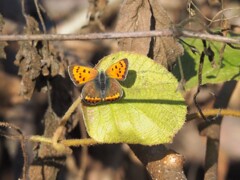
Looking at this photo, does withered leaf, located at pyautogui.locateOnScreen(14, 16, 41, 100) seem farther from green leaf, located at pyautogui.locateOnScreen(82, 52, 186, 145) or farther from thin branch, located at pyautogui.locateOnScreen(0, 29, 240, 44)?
thin branch, located at pyautogui.locateOnScreen(0, 29, 240, 44)

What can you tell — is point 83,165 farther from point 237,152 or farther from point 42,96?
point 237,152

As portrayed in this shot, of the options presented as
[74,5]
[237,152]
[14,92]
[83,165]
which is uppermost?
[74,5]

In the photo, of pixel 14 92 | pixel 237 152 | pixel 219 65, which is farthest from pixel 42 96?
pixel 219 65

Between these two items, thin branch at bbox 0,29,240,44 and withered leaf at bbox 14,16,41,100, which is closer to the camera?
thin branch at bbox 0,29,240,44

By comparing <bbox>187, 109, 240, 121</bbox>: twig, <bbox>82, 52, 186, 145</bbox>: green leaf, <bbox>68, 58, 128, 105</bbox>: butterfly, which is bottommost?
<bbox>187, 109, 240, 121</bbox>: twig

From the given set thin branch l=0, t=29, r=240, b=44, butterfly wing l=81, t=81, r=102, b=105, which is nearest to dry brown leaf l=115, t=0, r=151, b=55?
butterfly wing l=81, t=81, r=102, b=105

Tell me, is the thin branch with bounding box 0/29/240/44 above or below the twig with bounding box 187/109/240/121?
above

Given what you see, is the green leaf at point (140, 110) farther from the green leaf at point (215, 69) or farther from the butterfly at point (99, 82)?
the green leaf at point (215, 69)
